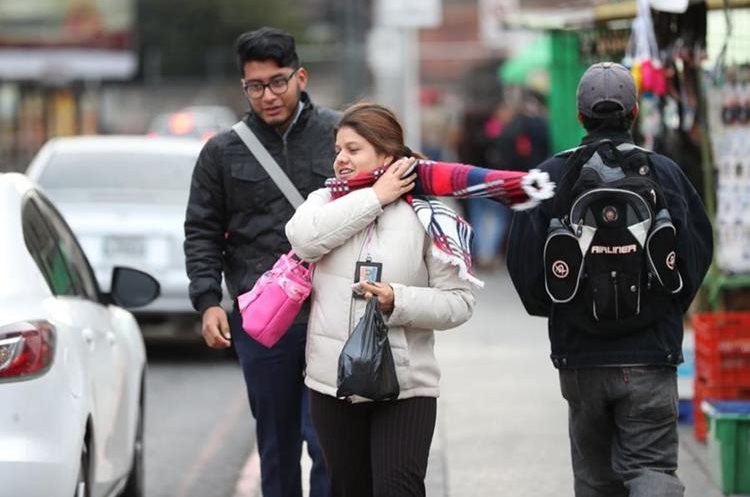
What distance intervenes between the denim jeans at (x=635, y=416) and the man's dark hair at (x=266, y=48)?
4.97 ft

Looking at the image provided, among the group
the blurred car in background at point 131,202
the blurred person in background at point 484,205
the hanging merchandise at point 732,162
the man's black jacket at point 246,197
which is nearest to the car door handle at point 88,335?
the man's black jacket at point 246,197

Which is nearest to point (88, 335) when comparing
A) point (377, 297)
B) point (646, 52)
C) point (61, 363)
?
point (61, 363)

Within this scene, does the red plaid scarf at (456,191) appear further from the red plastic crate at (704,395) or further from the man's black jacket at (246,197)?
the red plastic crate at (704,395)

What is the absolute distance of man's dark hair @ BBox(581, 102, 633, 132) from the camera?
18.2 feet

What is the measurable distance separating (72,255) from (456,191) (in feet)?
8.43

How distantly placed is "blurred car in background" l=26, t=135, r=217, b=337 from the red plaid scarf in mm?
7538

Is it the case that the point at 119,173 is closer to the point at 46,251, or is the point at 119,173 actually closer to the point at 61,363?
the point at 46,251

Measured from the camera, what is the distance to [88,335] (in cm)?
646

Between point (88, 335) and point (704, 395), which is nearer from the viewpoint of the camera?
point (88, 335)

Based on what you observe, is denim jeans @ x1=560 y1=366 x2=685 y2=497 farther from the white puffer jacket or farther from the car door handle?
the car door handle

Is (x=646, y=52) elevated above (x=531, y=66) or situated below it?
above

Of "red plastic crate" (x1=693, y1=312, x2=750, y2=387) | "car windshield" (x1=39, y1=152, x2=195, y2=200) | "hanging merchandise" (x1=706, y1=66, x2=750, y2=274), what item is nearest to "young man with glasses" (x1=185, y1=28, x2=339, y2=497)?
"red plastic crate" (x1=693, y1=312, x2=750, y2=387)

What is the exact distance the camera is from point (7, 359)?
18.2ft

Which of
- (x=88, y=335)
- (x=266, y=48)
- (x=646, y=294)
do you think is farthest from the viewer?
(x=88, y=335)
